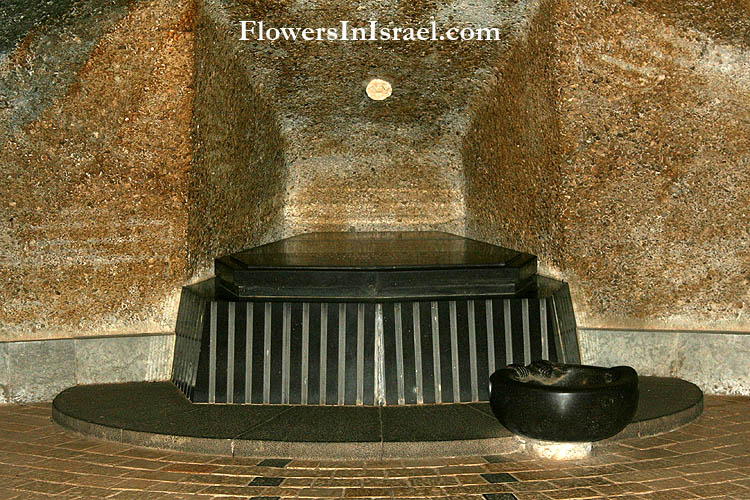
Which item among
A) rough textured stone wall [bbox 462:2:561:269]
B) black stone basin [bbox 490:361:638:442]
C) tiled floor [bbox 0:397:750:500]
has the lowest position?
tiled floor [bbox 0:397:750:500]

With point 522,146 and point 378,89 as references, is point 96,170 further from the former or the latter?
point 522,146

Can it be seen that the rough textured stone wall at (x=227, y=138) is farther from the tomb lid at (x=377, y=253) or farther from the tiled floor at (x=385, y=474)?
the tiled floor at (x=385, y=474)

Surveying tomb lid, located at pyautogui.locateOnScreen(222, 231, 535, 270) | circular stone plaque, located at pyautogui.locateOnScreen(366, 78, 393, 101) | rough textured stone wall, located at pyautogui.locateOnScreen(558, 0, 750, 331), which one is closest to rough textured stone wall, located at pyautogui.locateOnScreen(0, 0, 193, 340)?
tomb lid, located at pyautogui.locateOnScreen(222, 231, 535, 270)

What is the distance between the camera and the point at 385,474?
355cm

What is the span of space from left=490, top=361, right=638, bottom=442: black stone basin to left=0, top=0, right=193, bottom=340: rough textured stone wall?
7.90ft

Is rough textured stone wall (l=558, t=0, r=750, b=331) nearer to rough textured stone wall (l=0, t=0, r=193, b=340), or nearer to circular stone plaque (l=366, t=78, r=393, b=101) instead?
circular stone plaque (l=366, t=78, r=393, b=101)

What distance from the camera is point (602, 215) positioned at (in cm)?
506

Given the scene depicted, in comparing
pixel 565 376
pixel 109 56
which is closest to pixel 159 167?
pixel 109 56

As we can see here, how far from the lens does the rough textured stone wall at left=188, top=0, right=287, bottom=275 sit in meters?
5.07

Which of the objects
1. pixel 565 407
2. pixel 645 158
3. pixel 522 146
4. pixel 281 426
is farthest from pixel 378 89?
pixel 565 407

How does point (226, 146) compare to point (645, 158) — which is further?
point (226, 146)

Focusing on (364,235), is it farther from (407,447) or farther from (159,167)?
(407,447)

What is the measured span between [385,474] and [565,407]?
2.90ft

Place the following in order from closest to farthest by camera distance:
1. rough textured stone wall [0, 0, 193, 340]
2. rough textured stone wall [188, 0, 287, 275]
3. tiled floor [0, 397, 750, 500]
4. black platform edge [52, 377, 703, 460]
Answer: tiled floor [0, 397, 750, 500] < black platform edge [52, 377, 703, 460] < rough textured stone wall [0, 0, 193, 340] < rough textured stone wall [188, 0, 287, 275]
